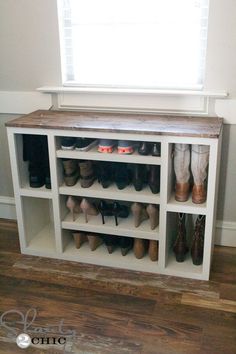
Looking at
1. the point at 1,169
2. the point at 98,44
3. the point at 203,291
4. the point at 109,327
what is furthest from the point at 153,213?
the point at 1,169

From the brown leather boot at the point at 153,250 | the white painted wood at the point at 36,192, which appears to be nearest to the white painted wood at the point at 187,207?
the brown leather boot at the point at 153,250

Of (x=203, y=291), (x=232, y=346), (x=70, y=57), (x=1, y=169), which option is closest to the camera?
(x=232, y=346)

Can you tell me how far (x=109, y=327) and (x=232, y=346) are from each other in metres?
0.53

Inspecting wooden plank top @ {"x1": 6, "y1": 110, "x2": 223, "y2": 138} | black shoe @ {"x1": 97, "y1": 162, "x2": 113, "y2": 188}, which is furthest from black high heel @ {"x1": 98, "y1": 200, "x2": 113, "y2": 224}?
wooden plank top @ {"x1": 6, "y1": 110, "x2": 223, "y2": 138}

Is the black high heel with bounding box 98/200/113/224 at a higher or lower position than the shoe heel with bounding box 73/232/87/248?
higher

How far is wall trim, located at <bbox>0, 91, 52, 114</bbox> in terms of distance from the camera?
2395 millimetres

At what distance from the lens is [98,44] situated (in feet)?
7.32

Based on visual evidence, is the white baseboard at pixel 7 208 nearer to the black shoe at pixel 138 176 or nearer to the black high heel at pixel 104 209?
the black high heel at pixel 104 209

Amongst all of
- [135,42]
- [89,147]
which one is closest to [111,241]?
[89,147]

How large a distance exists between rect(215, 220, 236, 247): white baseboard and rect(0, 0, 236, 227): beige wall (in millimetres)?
35

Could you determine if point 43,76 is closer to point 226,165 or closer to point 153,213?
point 153,213

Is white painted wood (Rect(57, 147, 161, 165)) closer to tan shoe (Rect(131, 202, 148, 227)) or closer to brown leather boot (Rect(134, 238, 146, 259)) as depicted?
tan shoe (Rect(131, 202, 148, 227))

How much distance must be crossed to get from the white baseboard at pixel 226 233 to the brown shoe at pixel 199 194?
0.44 m

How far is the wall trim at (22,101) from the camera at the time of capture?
7.86 feet
